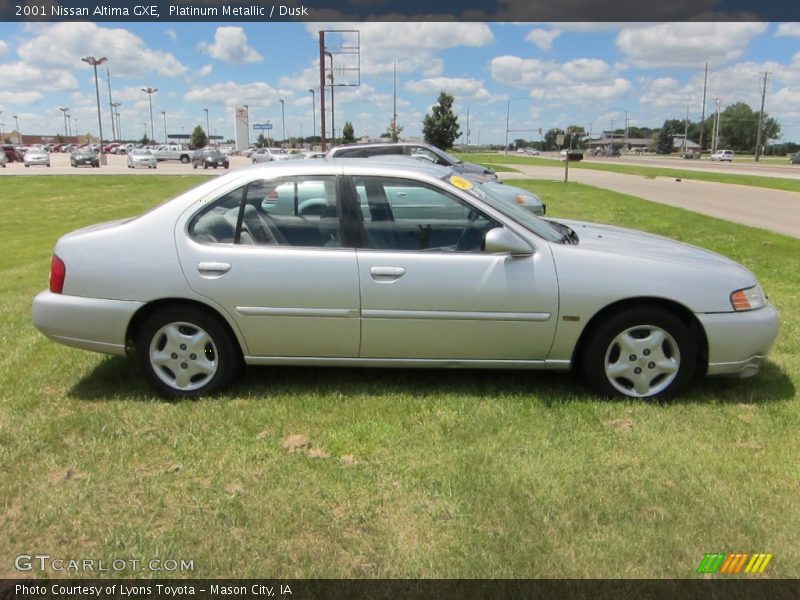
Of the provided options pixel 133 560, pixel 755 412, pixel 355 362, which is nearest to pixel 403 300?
pixel 355 362

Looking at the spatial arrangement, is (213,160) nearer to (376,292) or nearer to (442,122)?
(442,122)

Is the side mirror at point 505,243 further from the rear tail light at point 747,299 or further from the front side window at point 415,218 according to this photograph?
the rear tail light at point 747,299

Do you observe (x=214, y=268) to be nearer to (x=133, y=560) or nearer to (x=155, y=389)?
(x=155, y=389)

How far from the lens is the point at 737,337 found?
3.97 meters

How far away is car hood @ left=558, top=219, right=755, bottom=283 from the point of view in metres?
4.08

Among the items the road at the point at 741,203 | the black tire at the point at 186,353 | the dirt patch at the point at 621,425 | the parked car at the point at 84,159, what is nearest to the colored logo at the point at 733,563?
the dirt patch at the point at 621,425

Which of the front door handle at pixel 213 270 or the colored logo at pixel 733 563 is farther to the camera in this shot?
the front door handle at pixel 213 270

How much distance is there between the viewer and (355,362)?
4176 mm

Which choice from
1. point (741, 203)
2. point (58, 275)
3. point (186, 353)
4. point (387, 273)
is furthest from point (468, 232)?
point (741, 203)

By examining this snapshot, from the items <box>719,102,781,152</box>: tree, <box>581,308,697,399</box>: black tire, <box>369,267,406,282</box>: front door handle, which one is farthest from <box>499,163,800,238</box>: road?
<box>719,102,781,152</box>: tree

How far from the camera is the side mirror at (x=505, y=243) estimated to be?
3850 millimetres

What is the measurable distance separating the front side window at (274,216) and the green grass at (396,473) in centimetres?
104

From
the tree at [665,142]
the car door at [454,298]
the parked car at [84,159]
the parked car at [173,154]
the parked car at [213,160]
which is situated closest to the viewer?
the car door at [454,298]

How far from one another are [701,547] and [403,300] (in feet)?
6.80
